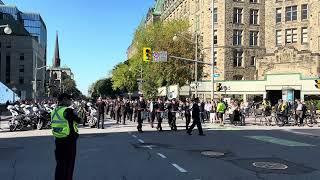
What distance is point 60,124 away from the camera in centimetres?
890

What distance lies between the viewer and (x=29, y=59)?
136 meters

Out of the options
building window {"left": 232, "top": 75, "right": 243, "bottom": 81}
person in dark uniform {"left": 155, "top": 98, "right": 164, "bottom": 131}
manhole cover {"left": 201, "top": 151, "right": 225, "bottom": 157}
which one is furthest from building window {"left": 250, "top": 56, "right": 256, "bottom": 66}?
manhole cover {"left": 201, "top": 151, "right": 225, "bottom": 157}

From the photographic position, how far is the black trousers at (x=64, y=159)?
871 cm

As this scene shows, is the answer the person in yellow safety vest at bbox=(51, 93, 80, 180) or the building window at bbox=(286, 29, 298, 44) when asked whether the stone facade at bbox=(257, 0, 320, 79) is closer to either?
the building window at bbox=(286, 29, 298, 44)

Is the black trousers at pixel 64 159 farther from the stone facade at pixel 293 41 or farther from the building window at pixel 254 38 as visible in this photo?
the building window at pixel 254 38

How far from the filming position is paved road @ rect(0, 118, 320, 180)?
11430mm

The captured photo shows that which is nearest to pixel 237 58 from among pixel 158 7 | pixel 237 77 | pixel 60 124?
pixel 237 77

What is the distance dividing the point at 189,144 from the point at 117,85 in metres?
86.1

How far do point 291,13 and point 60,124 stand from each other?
205 feet

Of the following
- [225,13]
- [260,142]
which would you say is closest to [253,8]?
[225,13]

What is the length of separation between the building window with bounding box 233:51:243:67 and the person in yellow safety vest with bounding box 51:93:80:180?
64334 mm

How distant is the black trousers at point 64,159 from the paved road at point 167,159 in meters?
2.32

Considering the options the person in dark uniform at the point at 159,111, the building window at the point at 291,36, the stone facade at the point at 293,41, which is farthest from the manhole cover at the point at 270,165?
the building window at the point at 291,36

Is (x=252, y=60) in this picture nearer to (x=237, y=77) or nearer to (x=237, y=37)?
(x=237, y=77)
